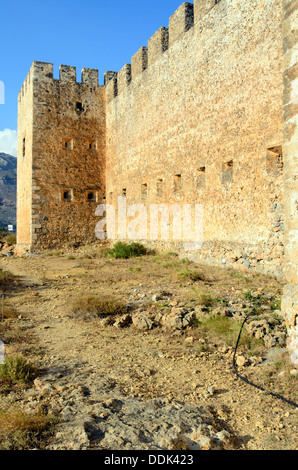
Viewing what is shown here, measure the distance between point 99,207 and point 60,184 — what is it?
7.57 ft

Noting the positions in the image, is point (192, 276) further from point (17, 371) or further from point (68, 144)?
point (68, 144)

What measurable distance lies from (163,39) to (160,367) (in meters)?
12.6

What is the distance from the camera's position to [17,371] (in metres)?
3.77

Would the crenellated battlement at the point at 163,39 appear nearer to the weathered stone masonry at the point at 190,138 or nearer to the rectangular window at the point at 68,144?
the weathered stone masonry at the point at 190,138

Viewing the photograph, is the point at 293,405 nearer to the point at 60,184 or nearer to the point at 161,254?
the point at 161,254

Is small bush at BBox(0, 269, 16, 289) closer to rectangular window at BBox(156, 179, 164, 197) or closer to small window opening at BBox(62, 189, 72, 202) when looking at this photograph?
rectangular window at BBox(156, 179, 164, 197)

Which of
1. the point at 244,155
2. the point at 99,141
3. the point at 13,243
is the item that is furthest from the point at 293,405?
the point at 13,243

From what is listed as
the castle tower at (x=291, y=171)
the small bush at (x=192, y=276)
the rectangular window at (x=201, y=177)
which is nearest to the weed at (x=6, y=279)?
the small bush at (x=192, y=276)

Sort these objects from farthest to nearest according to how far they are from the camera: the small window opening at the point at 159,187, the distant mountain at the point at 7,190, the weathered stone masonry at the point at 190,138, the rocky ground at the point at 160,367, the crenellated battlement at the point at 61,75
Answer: the distant mountain at the point at 7,190 → the crenellated battlement at the point at 61,75 → the small window opening at the point at 159,187 → the weathered stone masonry at the point at 190,138 → the rocky ground at the point at 160,367

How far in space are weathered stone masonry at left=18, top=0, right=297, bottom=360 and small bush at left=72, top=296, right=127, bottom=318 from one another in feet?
10.2

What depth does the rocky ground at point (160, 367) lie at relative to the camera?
2.85 m

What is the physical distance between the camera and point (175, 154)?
41.5 feet

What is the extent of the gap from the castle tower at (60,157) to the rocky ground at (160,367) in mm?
9558

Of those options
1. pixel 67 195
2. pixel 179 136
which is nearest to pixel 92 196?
pixel 67 195
